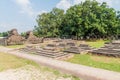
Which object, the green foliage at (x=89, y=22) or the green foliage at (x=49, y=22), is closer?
the green foliage at (x=89, y=22)

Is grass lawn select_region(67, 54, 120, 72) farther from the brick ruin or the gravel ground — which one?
the brick ruin

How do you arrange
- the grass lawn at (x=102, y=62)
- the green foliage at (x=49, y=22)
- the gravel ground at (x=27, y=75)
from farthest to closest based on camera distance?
1. the green foliage at (x=49, y=22)
2. the grass lawn at (x=102, y=62)
3. the gravel ground at (x=27, y=75)

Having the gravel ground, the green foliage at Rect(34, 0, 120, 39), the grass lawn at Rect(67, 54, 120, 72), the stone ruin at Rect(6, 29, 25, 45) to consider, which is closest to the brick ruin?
the stone ruin at Rect(6, 29, 25, 45)

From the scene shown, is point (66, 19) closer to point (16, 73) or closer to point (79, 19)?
point (79, 19)

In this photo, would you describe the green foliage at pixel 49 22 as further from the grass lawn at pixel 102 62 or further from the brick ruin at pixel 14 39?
the grass lawn at pixel 102 62

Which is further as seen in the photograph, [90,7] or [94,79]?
[90,7]

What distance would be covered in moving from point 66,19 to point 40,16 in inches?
355

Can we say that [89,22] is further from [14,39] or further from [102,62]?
[102,62]

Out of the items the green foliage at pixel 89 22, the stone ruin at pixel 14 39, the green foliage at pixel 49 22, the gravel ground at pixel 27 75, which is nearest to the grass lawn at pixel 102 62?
the gravel ground at pixel 27 75

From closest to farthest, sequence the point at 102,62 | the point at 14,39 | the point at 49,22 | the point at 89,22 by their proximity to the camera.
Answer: the point at 102,62 < the point at 14,39 < the point at 89,22 < the point at 49,22

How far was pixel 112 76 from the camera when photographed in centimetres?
1007

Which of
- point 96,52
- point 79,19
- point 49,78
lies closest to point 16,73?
point 49,78

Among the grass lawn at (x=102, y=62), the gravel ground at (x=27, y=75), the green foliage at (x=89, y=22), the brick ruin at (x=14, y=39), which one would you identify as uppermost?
the green foliage at (x=89, y=22)

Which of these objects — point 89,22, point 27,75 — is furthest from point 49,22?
point 27,75
